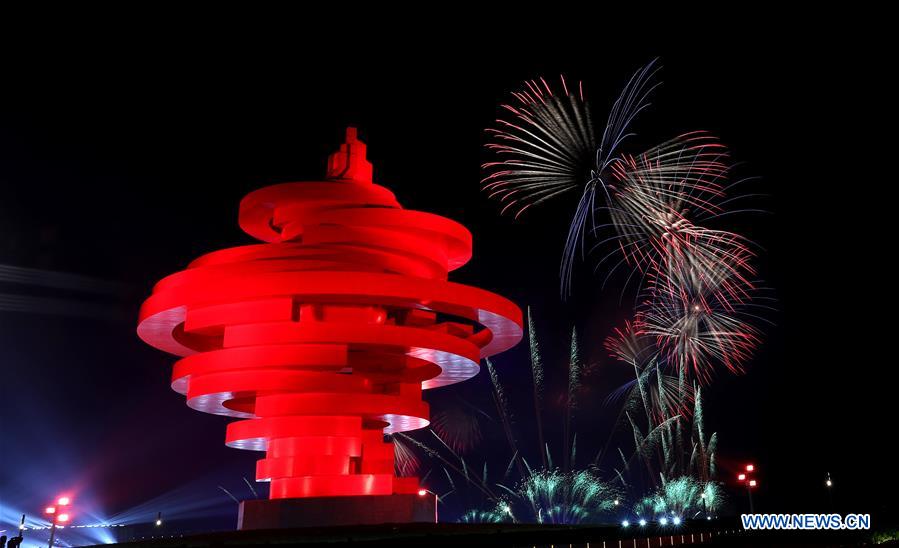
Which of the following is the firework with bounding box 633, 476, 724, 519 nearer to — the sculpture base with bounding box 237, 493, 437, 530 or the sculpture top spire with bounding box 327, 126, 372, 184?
the sculpture base with bounding box 237, 493, 437, 530

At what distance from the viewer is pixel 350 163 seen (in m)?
37.7

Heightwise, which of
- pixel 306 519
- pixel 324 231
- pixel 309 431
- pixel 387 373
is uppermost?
pixel 324 231

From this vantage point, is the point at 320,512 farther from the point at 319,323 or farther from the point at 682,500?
the point at 682,500

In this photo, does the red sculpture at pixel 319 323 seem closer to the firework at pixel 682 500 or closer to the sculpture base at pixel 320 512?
the sculpture base at pixel 320 512

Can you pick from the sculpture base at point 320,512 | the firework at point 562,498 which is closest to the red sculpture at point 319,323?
the sculpture base at point 320,512

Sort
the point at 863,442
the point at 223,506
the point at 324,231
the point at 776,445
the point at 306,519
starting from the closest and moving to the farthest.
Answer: the point at 306,519 → the point at 324,231 → the point at 863,442 → the point at 776,445 → the point at 223,506

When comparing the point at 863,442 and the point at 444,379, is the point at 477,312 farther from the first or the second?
the point at 863,442

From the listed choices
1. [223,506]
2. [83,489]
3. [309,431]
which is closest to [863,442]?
[309,431]

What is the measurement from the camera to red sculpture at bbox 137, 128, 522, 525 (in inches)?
1224

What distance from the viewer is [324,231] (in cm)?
3350

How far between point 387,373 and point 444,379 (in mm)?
3148

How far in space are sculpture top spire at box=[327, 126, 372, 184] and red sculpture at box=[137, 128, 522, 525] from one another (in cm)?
120

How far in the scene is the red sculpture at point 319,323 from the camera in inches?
1224

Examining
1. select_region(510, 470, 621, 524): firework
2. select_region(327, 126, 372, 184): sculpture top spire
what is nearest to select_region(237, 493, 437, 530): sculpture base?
select_region(327, 126, 372, 184): sculpture top spire
